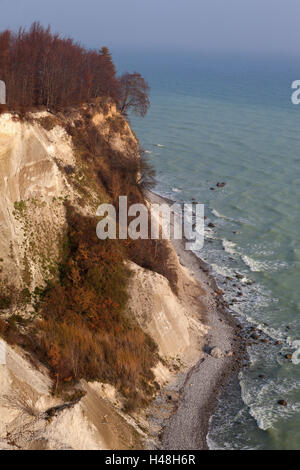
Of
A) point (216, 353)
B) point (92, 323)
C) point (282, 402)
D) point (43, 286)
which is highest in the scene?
point (43, 286)

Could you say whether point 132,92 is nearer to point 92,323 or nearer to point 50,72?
point 50,72

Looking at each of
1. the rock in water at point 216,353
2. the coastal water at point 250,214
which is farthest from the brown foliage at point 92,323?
the coastal water at point 250,214

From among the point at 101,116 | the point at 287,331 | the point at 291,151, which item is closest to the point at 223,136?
the point at 291,151

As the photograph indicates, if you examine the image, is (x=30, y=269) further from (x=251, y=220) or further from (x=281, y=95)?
(x=281, y=95)

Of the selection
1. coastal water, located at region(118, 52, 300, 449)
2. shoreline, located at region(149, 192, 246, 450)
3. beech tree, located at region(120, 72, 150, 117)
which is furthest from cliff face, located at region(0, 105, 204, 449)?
beech tree, located at region(120, 72, 150, 117)

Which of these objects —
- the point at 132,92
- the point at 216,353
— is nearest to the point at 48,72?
the point at 132,92

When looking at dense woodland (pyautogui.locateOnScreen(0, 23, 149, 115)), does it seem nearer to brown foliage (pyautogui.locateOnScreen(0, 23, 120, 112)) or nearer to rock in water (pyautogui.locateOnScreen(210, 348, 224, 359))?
brown foliage (pyautogui.locateOnScreen(0, 23, 120, 112))
